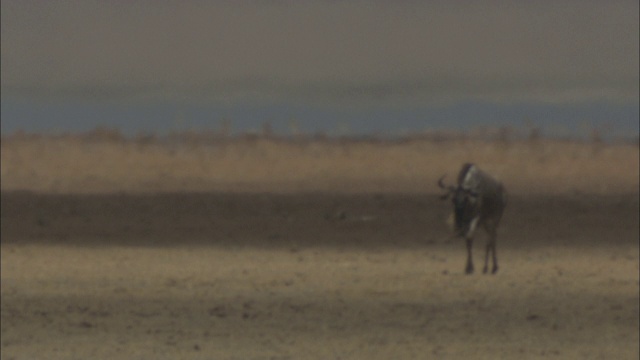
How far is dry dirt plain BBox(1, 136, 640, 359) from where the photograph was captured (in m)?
13.2

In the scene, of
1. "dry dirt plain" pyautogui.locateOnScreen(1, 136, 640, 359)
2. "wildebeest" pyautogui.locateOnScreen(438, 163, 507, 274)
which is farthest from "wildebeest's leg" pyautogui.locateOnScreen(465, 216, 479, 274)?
"dry dirt plain" pyautogui.locateOnScreen(1, 136, 640, 359)

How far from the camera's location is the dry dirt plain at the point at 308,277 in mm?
13250

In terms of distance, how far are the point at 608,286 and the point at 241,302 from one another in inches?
158

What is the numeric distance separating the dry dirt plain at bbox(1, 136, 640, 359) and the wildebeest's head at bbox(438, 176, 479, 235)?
0.52m

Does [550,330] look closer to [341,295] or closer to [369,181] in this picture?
[341,295]

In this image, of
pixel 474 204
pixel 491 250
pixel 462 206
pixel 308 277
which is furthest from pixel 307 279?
pixel 491 250

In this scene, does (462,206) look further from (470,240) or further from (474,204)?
(470,240)

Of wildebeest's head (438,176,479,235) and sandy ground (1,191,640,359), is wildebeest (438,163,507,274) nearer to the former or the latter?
wildebeest's head (438,176,479,235)

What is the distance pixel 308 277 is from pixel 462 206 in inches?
85.3

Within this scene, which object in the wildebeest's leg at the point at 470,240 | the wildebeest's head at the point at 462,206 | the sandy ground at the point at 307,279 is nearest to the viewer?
the sandy ground at the point at 307,279

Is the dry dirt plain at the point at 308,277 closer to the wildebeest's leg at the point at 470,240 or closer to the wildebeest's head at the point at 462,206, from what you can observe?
the wildebeest's leg at the point at 470,240

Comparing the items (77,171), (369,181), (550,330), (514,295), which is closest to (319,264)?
(514,295)

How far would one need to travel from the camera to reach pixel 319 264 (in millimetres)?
18875

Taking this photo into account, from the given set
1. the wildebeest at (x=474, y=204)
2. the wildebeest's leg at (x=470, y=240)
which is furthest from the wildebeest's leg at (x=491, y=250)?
the wildebeest's leg at (x=470, y=240)
